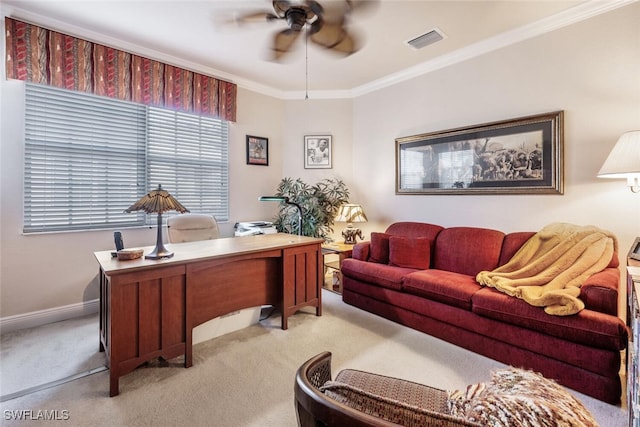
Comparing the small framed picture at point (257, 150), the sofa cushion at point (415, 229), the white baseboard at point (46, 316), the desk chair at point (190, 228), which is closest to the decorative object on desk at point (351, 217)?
the sofa cushion at point (415, 229)

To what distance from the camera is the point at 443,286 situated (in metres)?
2.44

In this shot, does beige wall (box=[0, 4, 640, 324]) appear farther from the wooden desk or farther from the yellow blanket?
the wooden desk

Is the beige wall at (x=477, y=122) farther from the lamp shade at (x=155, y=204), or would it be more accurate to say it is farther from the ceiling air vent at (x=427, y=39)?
the lamp shade at (x=155, y=204)

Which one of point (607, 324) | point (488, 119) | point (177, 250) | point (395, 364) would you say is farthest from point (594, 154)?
point (177, 250)

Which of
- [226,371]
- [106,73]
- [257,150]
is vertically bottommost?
[226,371]

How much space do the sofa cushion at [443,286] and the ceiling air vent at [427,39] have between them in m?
2.36

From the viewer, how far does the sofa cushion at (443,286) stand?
7.59 ft

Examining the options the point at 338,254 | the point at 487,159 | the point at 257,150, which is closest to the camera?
the point at 487,159

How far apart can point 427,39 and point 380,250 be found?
2288 mm

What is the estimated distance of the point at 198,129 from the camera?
12.5 feet

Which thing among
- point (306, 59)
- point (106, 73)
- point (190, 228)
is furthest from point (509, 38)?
point (106, 73)

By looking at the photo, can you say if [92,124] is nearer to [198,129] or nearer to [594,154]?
[198,129]

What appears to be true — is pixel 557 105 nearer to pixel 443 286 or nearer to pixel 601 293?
pixel 601 293

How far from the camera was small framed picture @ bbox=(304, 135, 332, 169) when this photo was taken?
4531 mm
